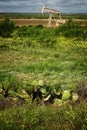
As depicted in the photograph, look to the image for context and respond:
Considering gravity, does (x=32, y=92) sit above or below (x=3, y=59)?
above

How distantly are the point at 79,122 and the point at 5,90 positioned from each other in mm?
2711

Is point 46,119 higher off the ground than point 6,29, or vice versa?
point 46,119

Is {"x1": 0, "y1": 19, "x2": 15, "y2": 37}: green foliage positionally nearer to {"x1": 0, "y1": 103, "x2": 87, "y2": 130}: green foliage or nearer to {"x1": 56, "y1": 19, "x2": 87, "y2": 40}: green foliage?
{"x1": 56, "y1": 19, "x2": 87, "y2": 40}: green foliage

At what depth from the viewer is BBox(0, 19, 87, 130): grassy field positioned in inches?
233

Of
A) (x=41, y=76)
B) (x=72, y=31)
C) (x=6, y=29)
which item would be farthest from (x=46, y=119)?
(x=6, y=29)

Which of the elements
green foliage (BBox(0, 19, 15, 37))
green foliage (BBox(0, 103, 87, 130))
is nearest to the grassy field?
green foliage (BBox(0, 103, 87, 130))

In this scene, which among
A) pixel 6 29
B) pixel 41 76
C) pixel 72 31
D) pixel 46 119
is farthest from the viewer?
pixel 6 29

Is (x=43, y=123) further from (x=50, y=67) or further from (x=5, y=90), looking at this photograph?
(x=50, y=67)

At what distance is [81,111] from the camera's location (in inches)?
241

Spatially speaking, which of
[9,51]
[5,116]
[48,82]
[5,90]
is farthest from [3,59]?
[5,116]

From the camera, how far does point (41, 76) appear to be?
1057cm

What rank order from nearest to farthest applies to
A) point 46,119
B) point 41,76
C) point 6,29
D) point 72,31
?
point 46,119
point 41,76
point 72,31
point 6,29

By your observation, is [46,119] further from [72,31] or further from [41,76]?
A: [72,31]

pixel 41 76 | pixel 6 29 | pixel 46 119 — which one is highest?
pixel 46 119
